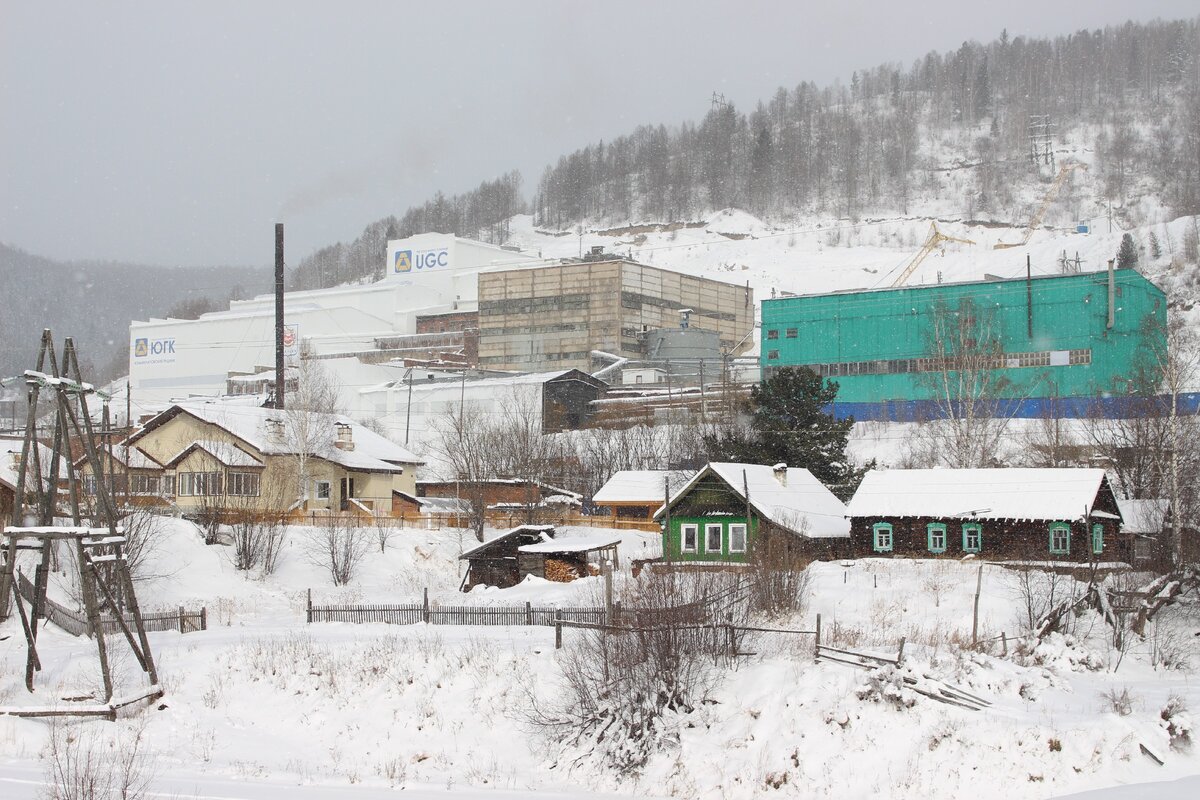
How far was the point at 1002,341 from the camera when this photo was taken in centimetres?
6769

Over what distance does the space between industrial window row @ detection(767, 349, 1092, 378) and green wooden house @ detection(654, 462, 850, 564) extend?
19.1 meters

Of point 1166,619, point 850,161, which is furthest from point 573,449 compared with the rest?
point 850,161

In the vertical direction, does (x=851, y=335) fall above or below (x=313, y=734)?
above

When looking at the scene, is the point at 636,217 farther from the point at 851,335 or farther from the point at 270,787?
the point at 270,787

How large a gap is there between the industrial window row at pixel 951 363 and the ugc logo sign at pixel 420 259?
52.3 m

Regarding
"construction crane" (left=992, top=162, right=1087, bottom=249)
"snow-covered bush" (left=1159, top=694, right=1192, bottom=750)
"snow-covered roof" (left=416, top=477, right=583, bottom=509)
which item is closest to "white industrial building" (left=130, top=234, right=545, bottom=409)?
"snow-covered roof" (left=416, top=477, right=583, bottom=509)

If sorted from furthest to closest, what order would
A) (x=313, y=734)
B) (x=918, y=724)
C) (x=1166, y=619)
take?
(x=1166, y=619)
(x=313, y=734)
(x=918, y=724)

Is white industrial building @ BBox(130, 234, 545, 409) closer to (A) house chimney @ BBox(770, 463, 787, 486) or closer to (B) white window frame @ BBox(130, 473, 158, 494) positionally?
(B) white window frame @ BBox(130, 473, 158, 494)

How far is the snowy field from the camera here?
18.6 meters

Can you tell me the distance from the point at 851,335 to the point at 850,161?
5256 inches

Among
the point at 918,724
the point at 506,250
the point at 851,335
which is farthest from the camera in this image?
the point at 506,250

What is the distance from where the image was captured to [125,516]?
33219 millimetres

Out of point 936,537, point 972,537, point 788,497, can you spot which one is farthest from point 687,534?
point 972,537

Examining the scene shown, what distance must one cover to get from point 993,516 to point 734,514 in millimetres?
8017
